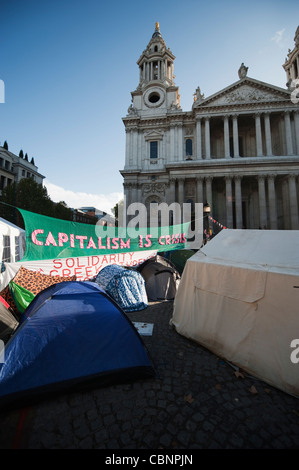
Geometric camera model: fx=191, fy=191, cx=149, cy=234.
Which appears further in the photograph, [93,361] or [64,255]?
[64,255]

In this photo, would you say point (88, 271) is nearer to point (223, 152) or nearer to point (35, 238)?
point (35, 238)

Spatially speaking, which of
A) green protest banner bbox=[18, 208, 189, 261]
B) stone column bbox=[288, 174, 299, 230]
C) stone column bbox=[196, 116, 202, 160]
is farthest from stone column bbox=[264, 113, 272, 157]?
green protest banner bbox=[18, 208, 189, 261]

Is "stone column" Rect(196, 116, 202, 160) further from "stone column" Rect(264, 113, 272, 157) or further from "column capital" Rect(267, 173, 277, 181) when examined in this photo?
"column capital" Rect(267, 173, 277, 181)

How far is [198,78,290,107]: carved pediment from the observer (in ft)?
75.7

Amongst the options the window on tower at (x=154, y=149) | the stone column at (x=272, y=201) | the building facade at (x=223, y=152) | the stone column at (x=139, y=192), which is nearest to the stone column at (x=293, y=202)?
the building facade at (x=223, y=152)

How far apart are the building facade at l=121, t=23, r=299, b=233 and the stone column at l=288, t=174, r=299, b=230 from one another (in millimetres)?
88

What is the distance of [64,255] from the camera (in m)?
6.75

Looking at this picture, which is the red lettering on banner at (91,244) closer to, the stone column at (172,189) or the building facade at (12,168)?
the stone column at (172,189)

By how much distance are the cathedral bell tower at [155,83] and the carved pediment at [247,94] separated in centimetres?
516

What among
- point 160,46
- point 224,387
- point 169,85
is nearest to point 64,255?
point 224,387

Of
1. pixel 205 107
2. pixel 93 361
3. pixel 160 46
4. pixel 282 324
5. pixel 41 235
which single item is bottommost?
pixel 93 361
